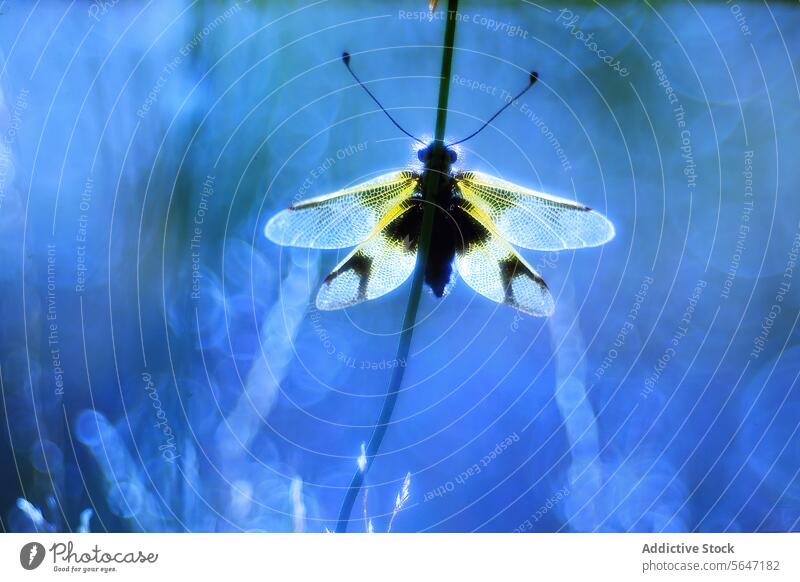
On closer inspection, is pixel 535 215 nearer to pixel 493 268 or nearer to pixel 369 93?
pixel 493 268

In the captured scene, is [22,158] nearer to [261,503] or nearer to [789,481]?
[261,503]

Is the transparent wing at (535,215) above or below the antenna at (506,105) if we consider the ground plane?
below

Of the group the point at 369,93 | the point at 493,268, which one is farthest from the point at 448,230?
the point at 369,93

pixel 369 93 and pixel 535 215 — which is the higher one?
pixel 369 93
